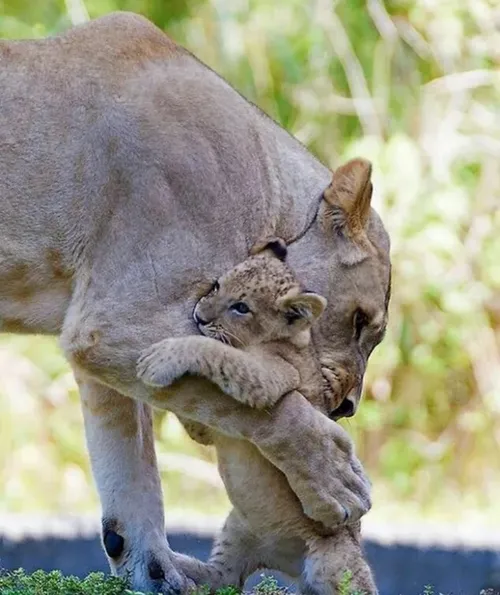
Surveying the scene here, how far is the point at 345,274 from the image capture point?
4.95 meters

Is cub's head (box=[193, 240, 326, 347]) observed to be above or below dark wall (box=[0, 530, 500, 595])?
above

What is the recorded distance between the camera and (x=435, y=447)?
11.1 m

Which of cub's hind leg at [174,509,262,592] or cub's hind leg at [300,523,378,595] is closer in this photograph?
cub's hind leg at [300,523,378,595]

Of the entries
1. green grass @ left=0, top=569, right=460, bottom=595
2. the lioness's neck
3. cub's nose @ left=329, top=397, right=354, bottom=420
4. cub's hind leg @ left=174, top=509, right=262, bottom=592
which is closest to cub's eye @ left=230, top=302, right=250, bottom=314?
the lioness's neck

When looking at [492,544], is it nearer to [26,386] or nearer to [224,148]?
[224,148]

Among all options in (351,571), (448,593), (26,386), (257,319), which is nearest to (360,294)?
(257,319)

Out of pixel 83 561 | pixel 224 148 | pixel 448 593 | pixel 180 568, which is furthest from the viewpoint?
pixel 83 561

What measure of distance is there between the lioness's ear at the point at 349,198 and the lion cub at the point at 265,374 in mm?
224

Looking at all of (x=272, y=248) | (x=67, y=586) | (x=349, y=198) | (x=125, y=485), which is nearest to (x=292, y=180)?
(x=349, y=198)

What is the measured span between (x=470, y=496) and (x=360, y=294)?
19.7 ft

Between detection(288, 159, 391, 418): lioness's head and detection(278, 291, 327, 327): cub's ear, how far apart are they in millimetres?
179

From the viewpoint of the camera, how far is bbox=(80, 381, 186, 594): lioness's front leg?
5.27 meters

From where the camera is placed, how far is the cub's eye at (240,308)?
4695 mm

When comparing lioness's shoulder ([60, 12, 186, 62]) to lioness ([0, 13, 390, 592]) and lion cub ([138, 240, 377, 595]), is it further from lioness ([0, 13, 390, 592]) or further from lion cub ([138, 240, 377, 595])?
lion cub ([138, 240, 377, 595])
